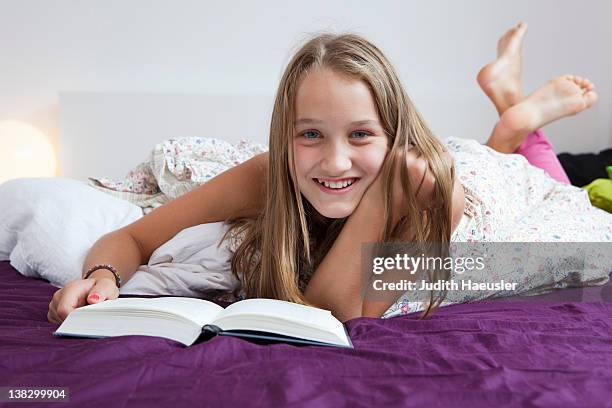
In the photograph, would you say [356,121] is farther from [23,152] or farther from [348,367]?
[23,152]

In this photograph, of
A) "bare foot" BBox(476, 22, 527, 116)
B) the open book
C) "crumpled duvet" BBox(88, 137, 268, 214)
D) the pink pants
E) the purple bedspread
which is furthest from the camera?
"bare foot" BBox(476, 22, 527, 116)

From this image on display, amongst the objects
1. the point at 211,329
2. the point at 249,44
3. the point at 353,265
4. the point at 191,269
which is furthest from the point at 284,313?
the point at 249,44

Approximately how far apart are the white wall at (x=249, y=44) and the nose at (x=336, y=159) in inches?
72.4

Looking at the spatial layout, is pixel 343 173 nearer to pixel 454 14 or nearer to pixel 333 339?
pixel 333 339

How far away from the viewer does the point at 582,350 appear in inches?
39.1

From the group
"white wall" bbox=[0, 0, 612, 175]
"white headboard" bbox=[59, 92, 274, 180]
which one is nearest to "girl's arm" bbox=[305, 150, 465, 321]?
"white headboard" bbox=[59, 92, 274, 180]

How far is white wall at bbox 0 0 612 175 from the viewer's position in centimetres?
280

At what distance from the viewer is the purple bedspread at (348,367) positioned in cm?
80

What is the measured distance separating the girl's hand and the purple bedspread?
0.03 m

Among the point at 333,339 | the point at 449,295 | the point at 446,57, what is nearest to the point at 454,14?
the point at 446,57

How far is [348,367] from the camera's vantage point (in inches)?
35.0

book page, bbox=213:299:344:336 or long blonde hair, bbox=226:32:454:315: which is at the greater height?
long blonde hair, bbox=226:32:454:315

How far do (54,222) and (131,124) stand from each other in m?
1.30

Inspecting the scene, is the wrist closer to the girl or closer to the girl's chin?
the girl
